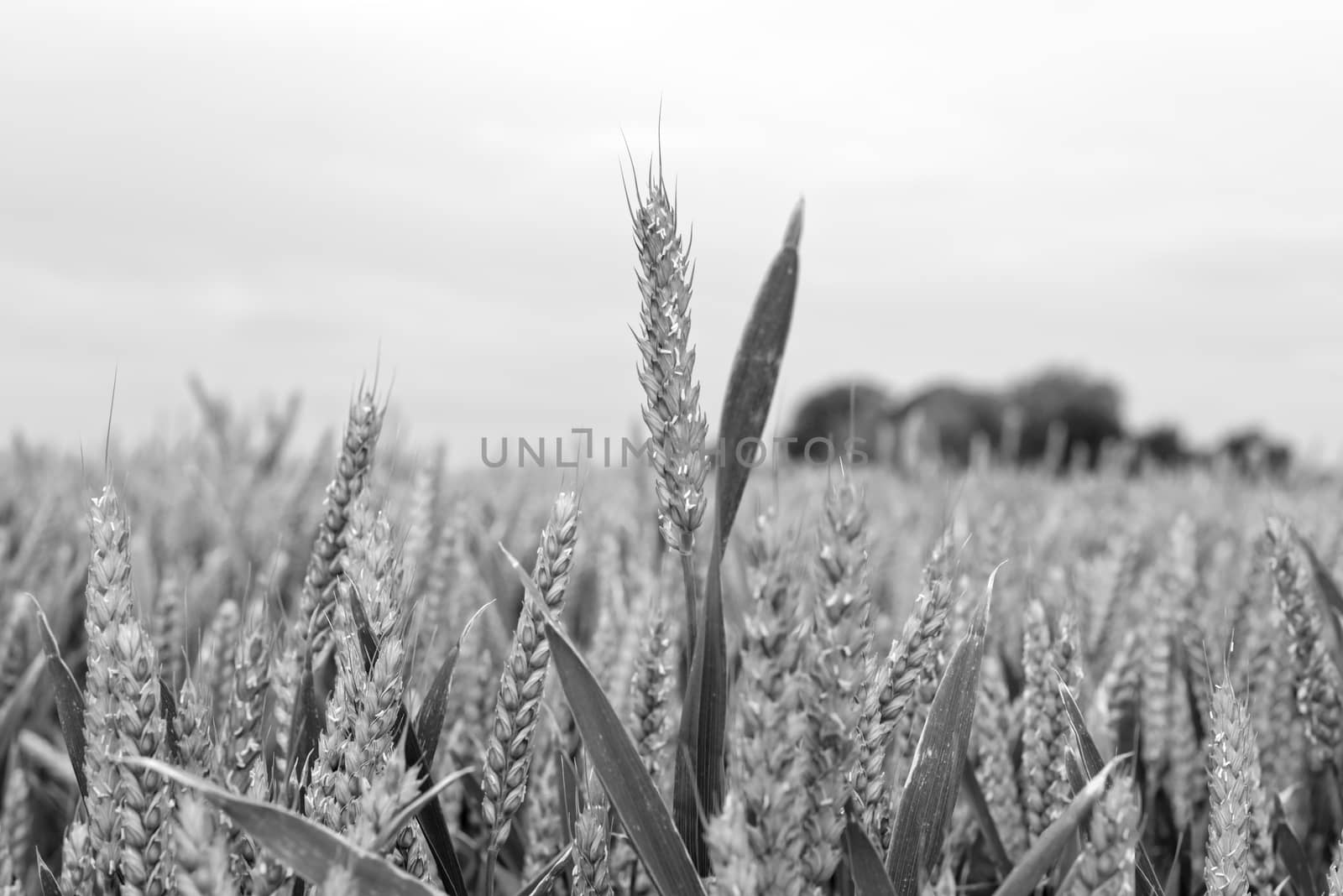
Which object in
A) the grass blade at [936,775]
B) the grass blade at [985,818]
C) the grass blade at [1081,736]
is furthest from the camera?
the grass blade at [985,818]

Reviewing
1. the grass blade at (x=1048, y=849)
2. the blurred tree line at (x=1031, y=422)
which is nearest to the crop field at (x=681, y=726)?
the grass blade at (x=1048, y=849)

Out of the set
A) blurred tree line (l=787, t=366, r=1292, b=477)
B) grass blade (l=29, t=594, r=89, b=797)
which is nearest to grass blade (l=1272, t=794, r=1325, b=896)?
grass blade (l=29, t=594, r=89, b=797)

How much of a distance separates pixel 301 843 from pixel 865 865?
0.42 metres

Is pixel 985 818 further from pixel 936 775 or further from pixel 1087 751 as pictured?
pixel 936 775

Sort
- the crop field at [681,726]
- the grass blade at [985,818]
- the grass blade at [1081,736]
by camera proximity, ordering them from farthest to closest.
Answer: the grass blade at [985,818] < the grass blade at [1081,736] < the crop field at [681,726]

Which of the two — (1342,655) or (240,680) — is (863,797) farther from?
(1342,655)

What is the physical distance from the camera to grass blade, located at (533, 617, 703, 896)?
82 centimetres

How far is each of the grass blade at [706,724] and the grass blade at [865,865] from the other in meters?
0.19

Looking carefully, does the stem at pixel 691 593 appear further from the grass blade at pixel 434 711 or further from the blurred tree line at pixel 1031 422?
the blurred tree line at pixel 1031 422

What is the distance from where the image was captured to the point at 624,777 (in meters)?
0.85

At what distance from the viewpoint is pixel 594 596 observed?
3014 mm

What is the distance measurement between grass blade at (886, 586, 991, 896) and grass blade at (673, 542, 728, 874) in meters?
0.17

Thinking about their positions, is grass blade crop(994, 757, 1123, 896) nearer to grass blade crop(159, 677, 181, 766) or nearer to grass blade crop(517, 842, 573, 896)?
grass blade crop(517, 842, 573, 896)

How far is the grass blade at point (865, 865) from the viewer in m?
0.77
